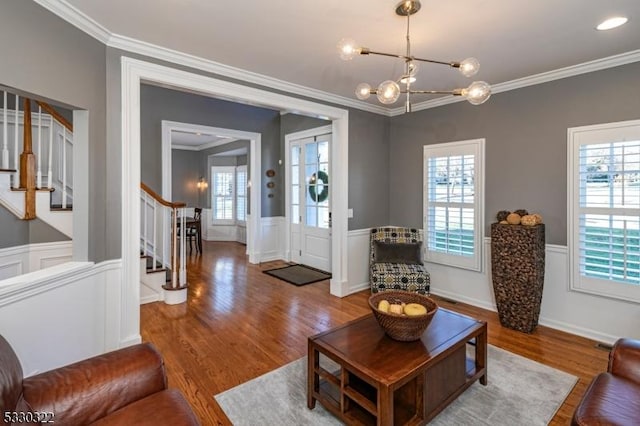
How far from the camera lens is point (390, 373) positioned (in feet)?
5.37

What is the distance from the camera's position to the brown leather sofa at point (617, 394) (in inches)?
51.6

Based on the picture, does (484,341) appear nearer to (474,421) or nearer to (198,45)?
(474,421)

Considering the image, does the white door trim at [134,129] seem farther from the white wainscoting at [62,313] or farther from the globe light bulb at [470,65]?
the globe light bulb at [470,65]

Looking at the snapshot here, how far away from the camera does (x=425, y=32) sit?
2482 millimetres

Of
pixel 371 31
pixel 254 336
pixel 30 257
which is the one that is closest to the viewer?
pixel 371 31

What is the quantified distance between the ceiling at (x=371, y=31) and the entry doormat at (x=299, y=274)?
10.2 ft

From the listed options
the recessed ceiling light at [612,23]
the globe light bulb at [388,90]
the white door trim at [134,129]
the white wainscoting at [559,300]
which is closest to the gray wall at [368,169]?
the white wainscoting at [559,300]

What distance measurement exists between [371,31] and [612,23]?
177 cm

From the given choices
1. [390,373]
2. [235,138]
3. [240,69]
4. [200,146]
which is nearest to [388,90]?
[390,373]

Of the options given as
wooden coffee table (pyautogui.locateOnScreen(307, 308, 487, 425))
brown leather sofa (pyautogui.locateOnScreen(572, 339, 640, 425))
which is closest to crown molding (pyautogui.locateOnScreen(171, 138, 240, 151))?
wooden coffee table (pyautogui.locateOnScreen(307, 308, 487, 425))

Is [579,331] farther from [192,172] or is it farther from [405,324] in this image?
[192,172]

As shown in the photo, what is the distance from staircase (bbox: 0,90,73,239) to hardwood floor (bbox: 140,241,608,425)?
4.87 ft

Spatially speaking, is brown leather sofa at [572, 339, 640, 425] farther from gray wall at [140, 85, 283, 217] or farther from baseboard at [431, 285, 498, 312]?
gray wall at [140, 85, 283, 217]

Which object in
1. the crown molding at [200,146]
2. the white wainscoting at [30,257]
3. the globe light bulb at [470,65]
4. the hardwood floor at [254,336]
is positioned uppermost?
the crown molding at [200,146]
